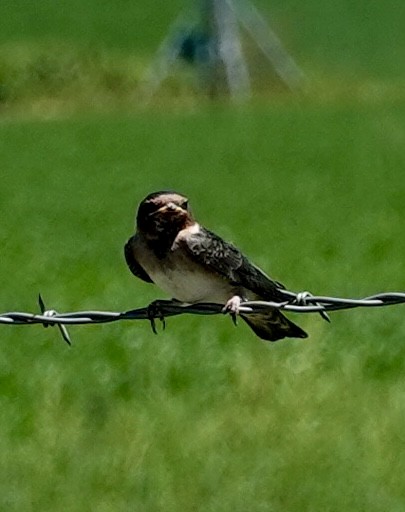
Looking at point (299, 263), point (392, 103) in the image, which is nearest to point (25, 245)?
point (299, 263)

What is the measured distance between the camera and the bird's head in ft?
15.9

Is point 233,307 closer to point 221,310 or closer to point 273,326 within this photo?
point 221,310

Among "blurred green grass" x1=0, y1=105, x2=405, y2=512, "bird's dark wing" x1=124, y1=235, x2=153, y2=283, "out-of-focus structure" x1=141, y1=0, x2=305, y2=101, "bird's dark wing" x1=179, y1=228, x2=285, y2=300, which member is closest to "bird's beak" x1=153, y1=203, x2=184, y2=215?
"bird's dark wing" x1=179, y1=228, x2=285, y2=300

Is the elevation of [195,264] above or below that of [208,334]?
below

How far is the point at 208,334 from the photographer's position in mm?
9797

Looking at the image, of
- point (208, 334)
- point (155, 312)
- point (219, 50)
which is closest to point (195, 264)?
point (155, 312)

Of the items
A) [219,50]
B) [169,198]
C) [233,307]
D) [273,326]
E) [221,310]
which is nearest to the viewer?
[221,310]

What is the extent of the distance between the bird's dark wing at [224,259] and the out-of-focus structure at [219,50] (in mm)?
36217

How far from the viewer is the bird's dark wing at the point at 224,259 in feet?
16.4

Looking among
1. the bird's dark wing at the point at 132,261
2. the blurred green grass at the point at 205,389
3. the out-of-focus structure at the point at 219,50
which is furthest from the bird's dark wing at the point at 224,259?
the out-of-focus structure at the point at 219,50

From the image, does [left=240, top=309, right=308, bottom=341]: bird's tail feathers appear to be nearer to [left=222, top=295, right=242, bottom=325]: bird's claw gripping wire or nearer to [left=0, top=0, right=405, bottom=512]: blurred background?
[left=222, top=295, right=242, bottom=325]: bird's claw gripping wire

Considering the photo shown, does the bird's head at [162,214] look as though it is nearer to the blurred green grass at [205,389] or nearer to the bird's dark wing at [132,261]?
the bird's dark wing at [132,261]

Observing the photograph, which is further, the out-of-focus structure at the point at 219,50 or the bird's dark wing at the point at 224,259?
the out-of-focus structure at the point at 219,50

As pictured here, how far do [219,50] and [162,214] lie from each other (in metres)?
42.7
